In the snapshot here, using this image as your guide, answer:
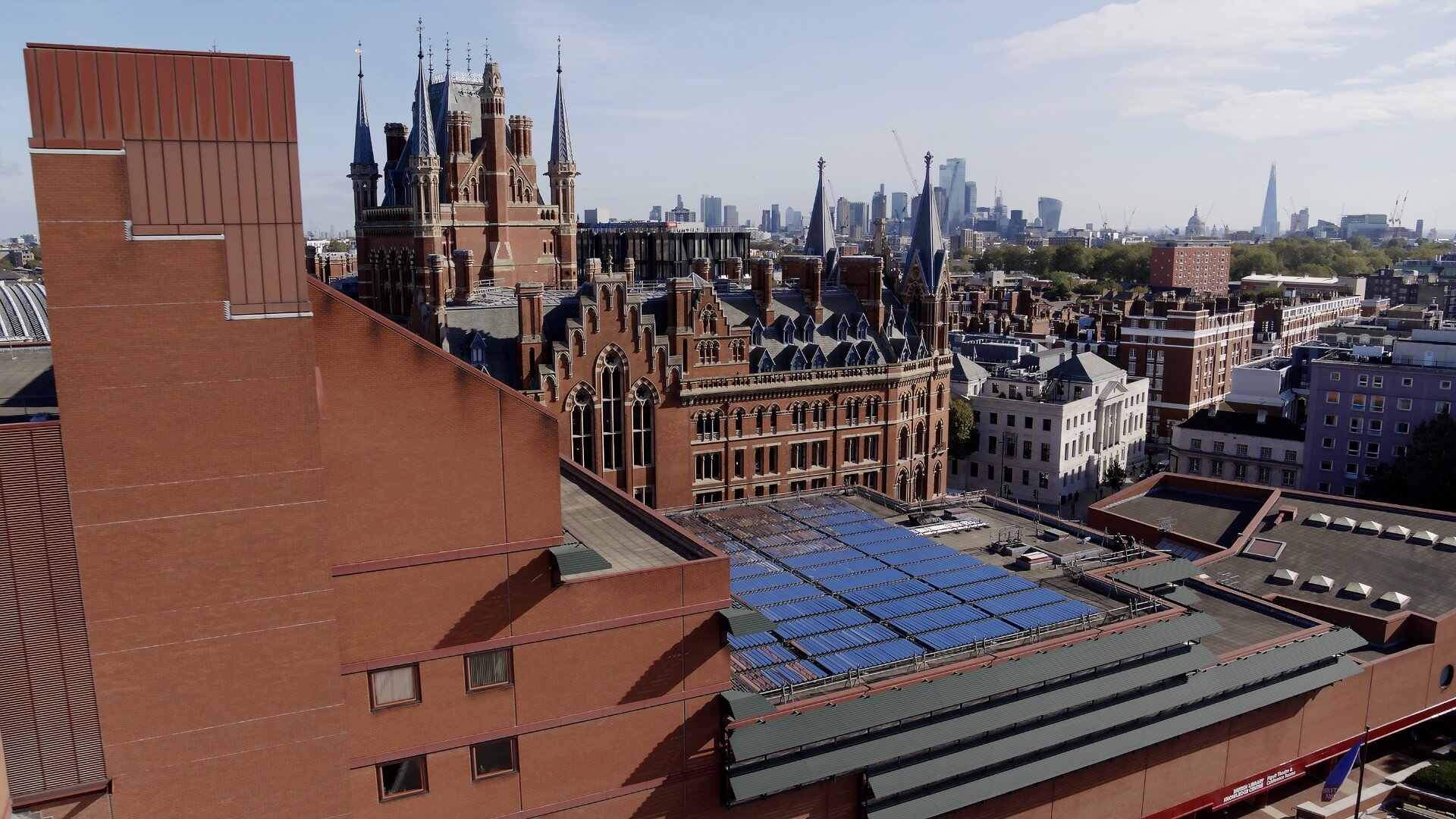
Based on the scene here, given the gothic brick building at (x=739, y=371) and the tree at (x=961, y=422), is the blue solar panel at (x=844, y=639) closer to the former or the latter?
the gothic brick building at (x=739, y=371)

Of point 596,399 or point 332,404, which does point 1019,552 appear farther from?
point 332,404

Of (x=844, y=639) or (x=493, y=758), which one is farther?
(x=844, y=639)

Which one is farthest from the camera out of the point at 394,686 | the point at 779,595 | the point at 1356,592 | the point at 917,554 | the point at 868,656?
the point at 1356,592

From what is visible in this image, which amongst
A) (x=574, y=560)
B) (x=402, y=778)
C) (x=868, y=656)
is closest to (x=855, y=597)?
(x=868, y=656)

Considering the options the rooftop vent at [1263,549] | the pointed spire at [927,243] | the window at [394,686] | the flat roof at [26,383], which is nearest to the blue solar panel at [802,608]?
the window at [394,686]

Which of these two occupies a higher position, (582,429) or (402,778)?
(582,429)

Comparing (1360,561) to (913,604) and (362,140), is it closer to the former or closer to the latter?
(913,604)
